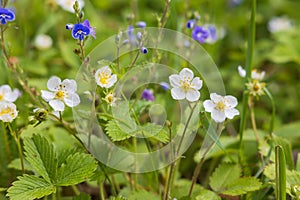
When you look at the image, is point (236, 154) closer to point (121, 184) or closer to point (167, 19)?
point (121, 184)

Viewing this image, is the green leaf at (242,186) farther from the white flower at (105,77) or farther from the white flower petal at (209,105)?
the white flower at (105,77)

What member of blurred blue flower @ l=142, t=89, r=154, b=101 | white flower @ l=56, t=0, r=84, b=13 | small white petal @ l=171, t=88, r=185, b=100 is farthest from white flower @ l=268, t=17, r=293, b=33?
small white petal @ l=171, t=88, r=185, b=100

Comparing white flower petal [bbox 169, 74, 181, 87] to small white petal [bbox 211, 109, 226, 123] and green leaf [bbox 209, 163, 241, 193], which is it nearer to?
small white petal [bbox 211, 109, 226, 123]

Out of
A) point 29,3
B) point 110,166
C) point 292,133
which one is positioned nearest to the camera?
point 110,166

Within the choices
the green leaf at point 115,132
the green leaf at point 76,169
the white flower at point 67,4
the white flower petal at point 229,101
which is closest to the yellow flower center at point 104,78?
the green leaf at point 115,132

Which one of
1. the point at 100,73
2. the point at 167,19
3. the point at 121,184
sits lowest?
the point at 121,184

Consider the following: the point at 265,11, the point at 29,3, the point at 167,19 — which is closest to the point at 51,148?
the point at 167,19

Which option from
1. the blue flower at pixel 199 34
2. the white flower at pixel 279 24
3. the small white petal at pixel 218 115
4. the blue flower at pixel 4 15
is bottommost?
the small white petal at pixel 218 115
